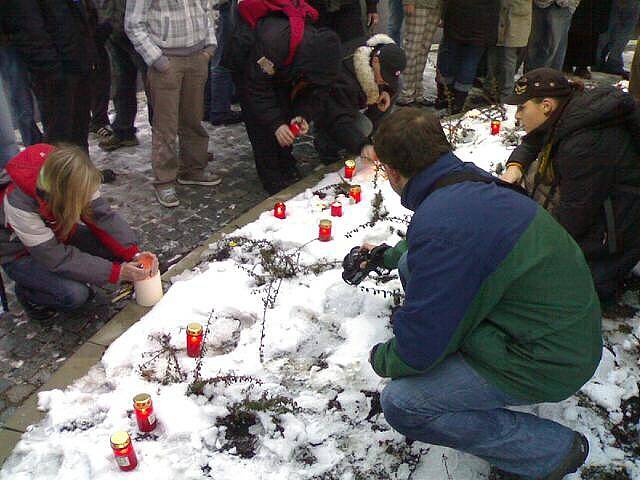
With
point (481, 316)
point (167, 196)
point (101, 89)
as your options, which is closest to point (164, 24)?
point (167, 196)

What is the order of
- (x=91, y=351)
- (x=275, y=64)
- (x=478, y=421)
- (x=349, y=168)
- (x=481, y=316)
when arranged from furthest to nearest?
(x=349, y=168) → (x=275, y=64) → (x=91, y=351) → (x=478, y=421) → (x=481, y=316)

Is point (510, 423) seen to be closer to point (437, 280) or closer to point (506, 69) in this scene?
point (437, 280)

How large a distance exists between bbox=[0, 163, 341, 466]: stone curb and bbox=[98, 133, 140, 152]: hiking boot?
1982mm

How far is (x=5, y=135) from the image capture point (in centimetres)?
458

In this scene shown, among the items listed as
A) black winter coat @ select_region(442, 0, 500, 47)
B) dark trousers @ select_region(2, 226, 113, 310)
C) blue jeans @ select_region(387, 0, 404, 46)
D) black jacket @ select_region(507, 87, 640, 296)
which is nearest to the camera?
black jacket @ select_region(507, 87, 640, 296)

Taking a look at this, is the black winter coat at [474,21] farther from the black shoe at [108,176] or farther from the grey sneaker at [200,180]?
the black shoe at [108,176]

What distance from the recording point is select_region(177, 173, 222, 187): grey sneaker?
5.61 meters

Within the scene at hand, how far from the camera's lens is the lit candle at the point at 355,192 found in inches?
196

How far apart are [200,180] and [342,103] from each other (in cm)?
150

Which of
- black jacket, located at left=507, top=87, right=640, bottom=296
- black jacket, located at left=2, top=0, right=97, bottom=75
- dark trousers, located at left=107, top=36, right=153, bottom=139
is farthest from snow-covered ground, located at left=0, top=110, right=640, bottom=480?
dark trousers, located at left=107, top=36, right=153, bottom=139

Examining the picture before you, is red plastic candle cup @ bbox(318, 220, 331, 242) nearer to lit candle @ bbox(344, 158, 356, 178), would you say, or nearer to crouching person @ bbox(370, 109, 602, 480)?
lit candle @ bbox(344, 158, 356, 178)

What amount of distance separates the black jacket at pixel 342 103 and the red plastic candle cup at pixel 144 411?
3.08m

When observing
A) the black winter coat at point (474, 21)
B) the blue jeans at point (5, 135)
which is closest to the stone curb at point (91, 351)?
the blue jeans at point (5, 135)

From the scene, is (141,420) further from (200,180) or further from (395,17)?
(395,17)
